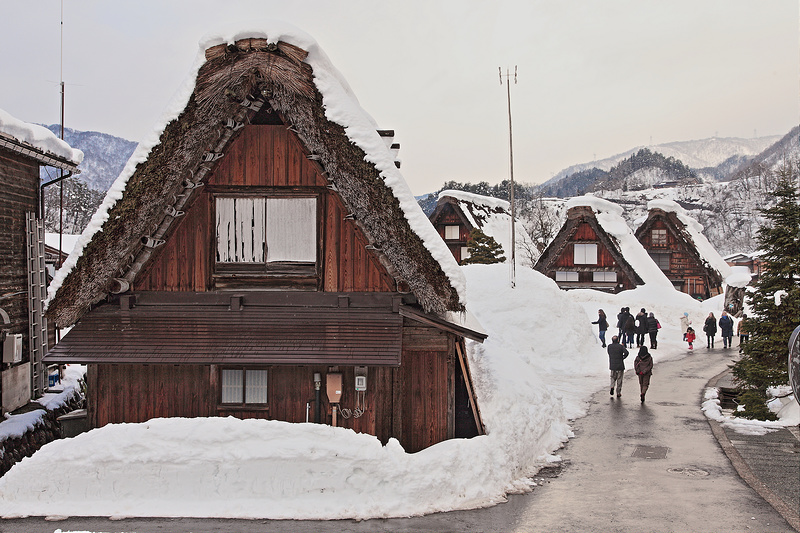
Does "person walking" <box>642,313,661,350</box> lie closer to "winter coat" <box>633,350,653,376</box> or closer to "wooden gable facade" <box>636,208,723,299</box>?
"winter coat" <box>633,350,653,376</box>

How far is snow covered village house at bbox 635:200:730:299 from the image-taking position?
135ft

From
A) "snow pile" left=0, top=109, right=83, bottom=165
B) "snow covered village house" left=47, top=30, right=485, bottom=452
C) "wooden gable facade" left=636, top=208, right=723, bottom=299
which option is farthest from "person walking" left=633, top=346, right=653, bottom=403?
"wooden gable facade" left=636, top=208, right=723, bottom=299

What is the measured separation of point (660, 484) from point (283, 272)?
22.7ft

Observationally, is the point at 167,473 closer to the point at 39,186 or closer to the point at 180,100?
the point at 180,100

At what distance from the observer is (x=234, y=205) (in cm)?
1051

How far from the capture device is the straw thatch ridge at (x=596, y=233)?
35531 mm

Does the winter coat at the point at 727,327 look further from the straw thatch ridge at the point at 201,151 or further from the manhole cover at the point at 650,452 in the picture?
the straw thatch ridge at the point at 201,151

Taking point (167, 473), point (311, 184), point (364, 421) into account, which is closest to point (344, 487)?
point (364, 421)

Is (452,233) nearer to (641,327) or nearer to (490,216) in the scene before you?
(490,216)

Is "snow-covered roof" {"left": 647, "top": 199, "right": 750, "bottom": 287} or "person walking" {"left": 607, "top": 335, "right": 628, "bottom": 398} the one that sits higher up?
"snow-covered roof" {"left": 647, "top": 199, "right": 750, "bottom": 287}

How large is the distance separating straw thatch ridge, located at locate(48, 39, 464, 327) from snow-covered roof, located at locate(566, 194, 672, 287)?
28.0 metres

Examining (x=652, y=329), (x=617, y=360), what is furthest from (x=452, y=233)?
(x=617, y=360)

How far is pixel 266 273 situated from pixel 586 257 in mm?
29408

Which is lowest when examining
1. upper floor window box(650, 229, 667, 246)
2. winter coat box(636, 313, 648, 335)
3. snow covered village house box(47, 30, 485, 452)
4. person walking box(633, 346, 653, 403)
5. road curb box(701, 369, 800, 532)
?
road curb box(701, 369, 800, 532)
